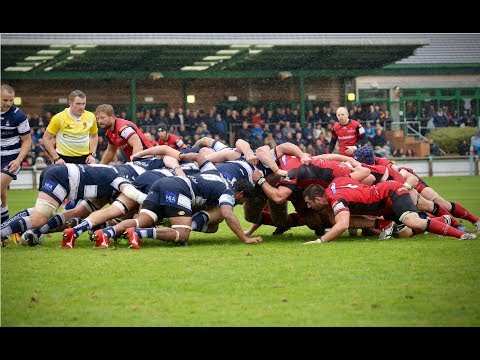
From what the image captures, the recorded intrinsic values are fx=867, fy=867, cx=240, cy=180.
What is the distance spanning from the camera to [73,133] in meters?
14.5

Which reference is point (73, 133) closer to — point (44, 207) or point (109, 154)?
point (109, 154)

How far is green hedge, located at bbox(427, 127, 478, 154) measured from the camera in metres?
35.0

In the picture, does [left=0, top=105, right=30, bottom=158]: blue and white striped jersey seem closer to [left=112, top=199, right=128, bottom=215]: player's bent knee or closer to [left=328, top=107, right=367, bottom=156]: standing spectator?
[left=112, top=199, right=128, bottom=215]: player's bent knee

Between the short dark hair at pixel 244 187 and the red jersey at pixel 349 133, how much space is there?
→ 6519 millimetres

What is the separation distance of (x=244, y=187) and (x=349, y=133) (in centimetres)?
696

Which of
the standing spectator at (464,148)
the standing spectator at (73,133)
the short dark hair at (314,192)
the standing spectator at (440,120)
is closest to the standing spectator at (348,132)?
the standing spectator at (73,133)

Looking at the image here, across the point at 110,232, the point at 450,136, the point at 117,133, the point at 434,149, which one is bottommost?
the point at 434,149

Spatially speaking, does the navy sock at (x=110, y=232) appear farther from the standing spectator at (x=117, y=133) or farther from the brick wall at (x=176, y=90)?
the brick wall at (x=176, y=90)

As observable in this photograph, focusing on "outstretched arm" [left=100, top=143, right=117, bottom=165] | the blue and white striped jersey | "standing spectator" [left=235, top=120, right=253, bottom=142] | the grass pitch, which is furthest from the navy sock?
"standing spectator" [left=235, top=120, right=253, bottom=142]

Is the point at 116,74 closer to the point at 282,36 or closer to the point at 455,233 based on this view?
the point at 282,36

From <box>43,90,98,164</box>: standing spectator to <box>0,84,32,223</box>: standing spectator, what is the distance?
1.27 m

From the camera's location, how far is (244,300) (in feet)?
26.0

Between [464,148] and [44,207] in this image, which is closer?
[44,207]

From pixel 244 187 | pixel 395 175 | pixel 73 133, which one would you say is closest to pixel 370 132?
pixel 73 133
